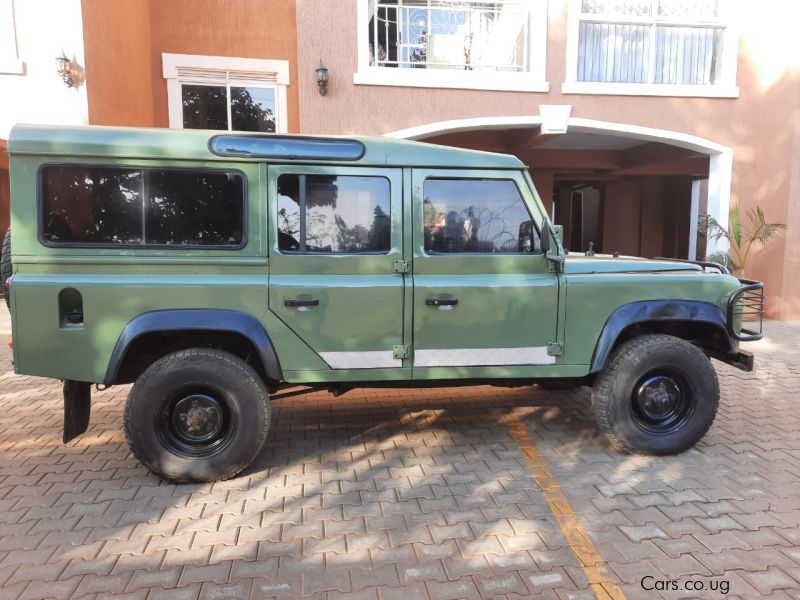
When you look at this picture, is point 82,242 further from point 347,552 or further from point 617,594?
point 617,594

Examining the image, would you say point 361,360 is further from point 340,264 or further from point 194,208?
point 194,208

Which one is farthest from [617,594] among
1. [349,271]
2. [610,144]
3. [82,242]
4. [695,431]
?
[610,144]

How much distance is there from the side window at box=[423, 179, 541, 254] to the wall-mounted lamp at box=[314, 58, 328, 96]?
5.12 m

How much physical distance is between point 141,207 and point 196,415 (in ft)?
4.43

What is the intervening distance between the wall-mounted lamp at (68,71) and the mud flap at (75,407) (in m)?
5.49

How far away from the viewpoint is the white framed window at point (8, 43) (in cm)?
742

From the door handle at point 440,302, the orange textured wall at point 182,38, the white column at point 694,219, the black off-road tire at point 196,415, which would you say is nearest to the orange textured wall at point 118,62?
the orange textured wall at point 182,38

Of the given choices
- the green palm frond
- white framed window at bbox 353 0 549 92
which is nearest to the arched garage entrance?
the green palm frond

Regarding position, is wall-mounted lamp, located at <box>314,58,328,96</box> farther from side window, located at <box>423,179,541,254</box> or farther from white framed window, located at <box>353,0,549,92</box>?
side window, located at <box>423,179,541,254</box>

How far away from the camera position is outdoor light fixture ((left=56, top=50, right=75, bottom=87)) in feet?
23.6

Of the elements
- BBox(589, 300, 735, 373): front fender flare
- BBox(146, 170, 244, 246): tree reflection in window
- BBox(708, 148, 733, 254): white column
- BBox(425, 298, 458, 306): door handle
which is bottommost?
BBox(589, 300, 735, 373): front fender flare

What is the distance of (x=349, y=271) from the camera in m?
3.60

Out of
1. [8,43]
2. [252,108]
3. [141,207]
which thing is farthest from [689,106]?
[8,43]

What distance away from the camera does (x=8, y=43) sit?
7496 millimetres
